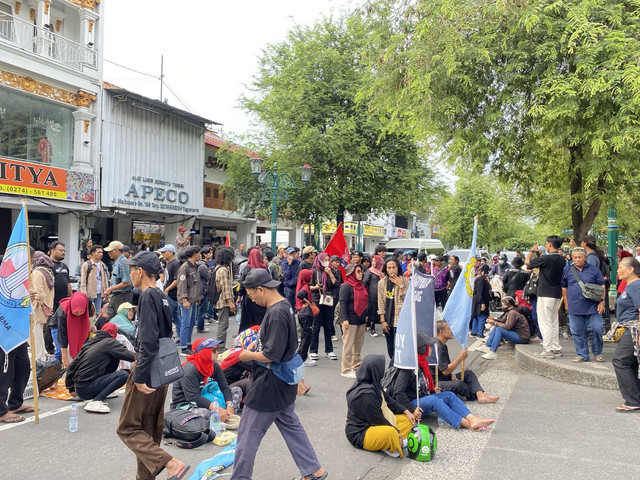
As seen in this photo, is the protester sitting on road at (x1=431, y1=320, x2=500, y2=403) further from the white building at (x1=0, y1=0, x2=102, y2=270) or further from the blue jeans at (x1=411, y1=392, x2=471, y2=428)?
the white building at (x1=0, y1=0, x2=102, y2=270)

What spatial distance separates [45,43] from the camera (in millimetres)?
17750

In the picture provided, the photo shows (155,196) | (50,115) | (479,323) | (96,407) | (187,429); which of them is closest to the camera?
(187,429)

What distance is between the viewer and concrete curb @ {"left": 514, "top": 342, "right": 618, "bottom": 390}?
7.13 metres

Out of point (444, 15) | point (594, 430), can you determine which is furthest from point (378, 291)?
point (444, 15)

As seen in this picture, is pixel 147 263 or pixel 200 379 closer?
pixel 147 263

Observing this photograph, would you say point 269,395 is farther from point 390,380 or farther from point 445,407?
point 445,407

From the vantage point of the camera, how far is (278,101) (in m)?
19.7

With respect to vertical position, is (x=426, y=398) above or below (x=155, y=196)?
below

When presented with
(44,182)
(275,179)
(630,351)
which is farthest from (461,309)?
(44,182)

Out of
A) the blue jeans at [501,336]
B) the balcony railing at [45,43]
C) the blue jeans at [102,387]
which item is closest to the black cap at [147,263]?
the blue jeans at [102,387]

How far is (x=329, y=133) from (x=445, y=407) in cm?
1453

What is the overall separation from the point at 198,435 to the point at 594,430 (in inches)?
162

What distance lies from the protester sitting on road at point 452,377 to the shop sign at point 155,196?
17.6m

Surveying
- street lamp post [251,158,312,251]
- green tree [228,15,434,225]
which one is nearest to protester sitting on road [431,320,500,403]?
street lamp post [251,158,312,251]
